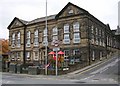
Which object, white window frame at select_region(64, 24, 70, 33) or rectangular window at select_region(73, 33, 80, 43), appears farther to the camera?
white window frame at select_region(64, 24, 70, 33)

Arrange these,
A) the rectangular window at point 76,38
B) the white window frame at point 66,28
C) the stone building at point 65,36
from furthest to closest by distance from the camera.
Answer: the white window frame at point 66,28 < the rectangular window at point 76,38 < the stone building at point 65,36

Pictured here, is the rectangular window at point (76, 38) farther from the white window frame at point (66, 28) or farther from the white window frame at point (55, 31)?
the white window frame at point (55, 31)

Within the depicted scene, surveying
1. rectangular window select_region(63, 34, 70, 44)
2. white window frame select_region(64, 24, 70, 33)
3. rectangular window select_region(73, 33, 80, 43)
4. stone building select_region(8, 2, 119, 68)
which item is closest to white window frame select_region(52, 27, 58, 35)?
stone building select_region(8, 2, 119, 68)

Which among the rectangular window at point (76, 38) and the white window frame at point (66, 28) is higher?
the white window frame at point (66, 28)

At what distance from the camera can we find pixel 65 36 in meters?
42.9

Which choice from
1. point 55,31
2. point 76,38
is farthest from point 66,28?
point 55,31

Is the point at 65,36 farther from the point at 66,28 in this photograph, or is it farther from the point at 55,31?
the point at 55,31

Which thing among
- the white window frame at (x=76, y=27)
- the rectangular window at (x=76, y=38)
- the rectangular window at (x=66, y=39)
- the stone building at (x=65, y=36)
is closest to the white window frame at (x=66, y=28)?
the stone building at (x=65, y=36)

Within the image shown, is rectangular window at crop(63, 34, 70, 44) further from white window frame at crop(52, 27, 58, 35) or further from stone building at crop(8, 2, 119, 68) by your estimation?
white window frame at crop(52, 27, 58, 35)

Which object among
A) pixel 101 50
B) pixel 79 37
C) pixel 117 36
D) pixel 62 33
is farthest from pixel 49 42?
pixel 117 36

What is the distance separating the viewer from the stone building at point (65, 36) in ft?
134

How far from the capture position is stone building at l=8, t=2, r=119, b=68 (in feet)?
134

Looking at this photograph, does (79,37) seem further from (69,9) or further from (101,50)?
(101,50)

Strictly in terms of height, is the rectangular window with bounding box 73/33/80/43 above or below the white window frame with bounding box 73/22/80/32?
below
